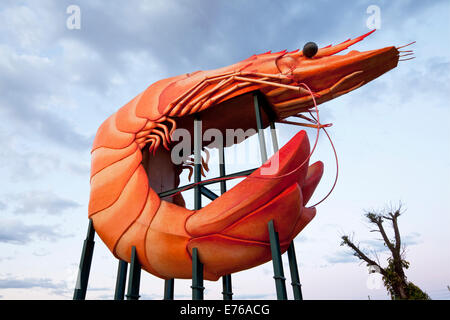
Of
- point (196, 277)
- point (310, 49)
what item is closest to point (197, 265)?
point (196, 277)

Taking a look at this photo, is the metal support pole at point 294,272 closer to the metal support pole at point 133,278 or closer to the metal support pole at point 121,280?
the metal support pole at point 133,278

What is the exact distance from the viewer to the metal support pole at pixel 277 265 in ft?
13.5

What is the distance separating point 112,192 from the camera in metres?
5.75

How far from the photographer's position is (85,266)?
5832 millimetres

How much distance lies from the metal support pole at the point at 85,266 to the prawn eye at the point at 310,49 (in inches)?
200

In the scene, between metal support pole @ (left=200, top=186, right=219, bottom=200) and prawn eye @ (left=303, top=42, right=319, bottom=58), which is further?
metal support pole @ (left=200, top=186, right=219, bottom=200)

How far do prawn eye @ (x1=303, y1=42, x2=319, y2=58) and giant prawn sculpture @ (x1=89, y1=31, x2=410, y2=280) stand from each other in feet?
0.05

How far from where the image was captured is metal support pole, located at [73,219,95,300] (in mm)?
5660

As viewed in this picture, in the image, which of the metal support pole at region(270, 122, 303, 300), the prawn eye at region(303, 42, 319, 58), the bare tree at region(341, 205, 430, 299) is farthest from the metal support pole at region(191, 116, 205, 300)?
the bare tree at region(341, 205, 430, 299)

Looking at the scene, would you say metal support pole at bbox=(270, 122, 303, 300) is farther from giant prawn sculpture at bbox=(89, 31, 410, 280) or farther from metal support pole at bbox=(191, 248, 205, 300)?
metal support pole at bbox=(191, 248, 205, 300)
